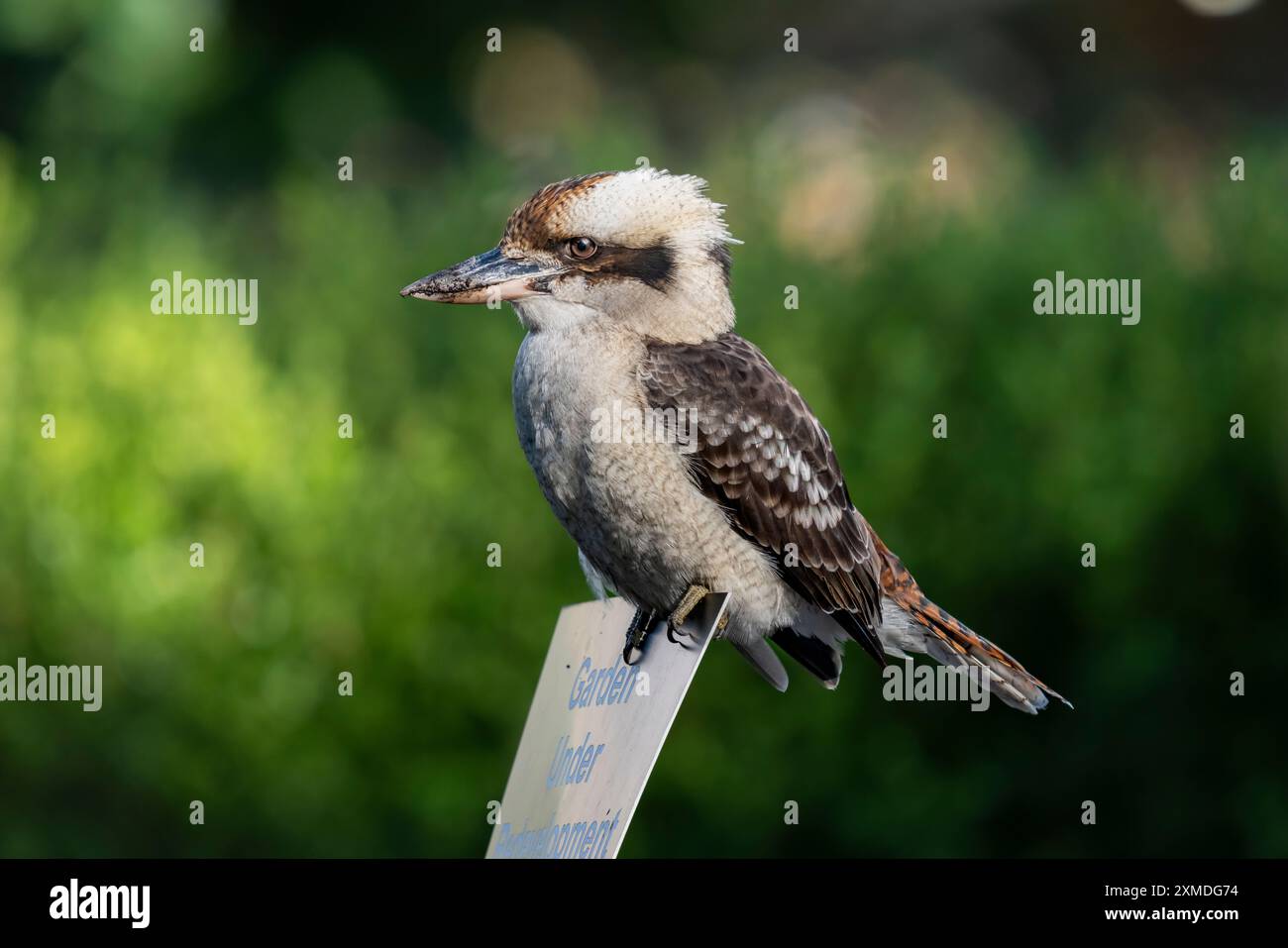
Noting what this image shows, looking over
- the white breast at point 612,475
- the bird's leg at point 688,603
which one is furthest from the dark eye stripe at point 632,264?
the bird's leg at point 688,603

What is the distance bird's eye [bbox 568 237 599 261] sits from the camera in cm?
362

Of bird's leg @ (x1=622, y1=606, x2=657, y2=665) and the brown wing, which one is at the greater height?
the brown wing

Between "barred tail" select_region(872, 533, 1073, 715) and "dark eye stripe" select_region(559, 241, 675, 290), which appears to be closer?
"dark eye stripe" select_region(559, 241, 675, 290)

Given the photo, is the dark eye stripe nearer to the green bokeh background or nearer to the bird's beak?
the bird's beak

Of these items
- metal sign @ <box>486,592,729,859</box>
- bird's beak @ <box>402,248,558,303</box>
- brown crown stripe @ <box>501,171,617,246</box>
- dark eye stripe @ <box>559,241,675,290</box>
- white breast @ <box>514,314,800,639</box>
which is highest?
brown crown stripe @ <box>501,171,617,246</box>

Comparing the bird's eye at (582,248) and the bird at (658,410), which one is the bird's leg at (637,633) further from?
the bird's eye at (582,248)

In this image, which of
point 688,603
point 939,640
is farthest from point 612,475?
point 939,640

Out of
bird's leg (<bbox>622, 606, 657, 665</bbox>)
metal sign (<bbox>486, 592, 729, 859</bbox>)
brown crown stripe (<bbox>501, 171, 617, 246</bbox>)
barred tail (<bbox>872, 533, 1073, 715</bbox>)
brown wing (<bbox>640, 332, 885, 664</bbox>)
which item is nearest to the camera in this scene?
metal sign (<bbox>486, 592, 729, 859</bbox>)

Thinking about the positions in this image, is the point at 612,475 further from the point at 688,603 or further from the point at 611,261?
the point at 611,261

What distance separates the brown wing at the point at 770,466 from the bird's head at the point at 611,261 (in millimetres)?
107

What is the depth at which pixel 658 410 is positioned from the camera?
366 centimetres

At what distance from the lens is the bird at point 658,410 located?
3.61 metres

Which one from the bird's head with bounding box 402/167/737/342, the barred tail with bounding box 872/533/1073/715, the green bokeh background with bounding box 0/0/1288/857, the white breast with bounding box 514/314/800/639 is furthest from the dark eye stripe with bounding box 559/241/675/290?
the green bokeh background with bounding box 0/0/1288/857

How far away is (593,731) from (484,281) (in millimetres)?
958
